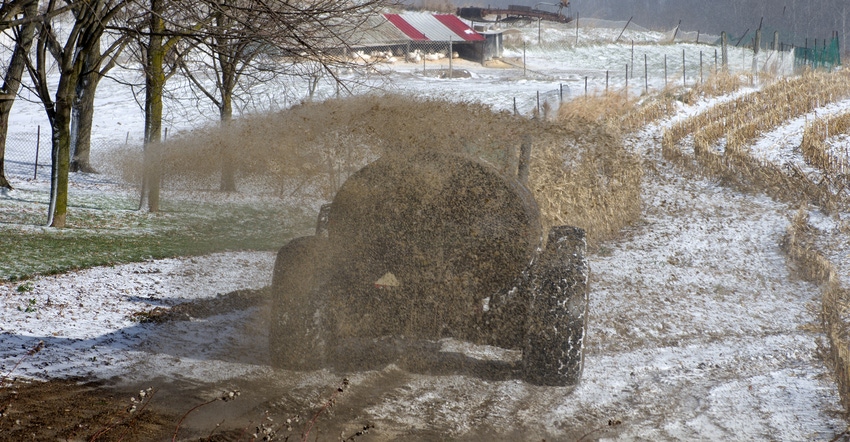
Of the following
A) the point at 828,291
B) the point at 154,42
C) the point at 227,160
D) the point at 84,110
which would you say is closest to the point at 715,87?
the point at 227,160

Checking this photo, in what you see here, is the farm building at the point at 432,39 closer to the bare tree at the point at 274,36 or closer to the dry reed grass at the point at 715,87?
the dry reed grass at the point at 715,87

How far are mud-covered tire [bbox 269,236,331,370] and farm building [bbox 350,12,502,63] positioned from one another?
33.9 metres

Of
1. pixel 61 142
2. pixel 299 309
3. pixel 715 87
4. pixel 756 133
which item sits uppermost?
pixel 715 87

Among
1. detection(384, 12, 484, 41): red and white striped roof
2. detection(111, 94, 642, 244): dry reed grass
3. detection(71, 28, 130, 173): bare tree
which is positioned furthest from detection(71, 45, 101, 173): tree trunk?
detection(384, 12, 484, 41): red and white striped roof

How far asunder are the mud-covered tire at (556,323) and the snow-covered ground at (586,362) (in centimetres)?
22

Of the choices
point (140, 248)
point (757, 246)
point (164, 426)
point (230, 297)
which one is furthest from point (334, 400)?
point (757, 246)

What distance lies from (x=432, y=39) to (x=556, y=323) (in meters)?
39.2

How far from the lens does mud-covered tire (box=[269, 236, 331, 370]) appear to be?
589cm

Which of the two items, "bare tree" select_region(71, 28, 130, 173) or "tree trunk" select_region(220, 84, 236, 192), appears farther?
"bare tree" select_region(71, 28, 130, 173)

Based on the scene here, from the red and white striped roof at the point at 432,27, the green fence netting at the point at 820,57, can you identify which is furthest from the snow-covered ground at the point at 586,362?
the red and white striped roof at the point at 432,27

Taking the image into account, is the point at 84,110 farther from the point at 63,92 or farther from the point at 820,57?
the point at 820,57

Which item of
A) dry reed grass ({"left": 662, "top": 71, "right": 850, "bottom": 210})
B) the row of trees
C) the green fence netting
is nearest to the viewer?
the row of trees

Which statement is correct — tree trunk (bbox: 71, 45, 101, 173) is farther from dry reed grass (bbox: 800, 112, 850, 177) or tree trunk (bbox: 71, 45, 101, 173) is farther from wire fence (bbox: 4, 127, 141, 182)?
A: dry reed grass (bbox: 800, 112, 850, 177)

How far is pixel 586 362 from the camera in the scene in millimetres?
7102
